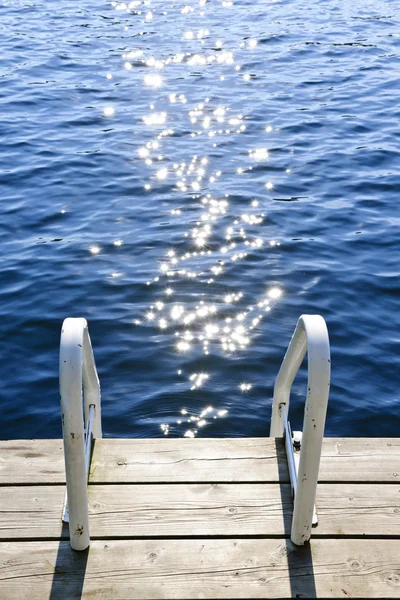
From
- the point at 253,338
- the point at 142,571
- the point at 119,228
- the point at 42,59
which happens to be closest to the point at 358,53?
the point at 42,59

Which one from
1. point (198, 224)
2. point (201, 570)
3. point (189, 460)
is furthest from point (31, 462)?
point (198, 224)

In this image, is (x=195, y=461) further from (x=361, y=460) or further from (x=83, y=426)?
(x=83, y=426)

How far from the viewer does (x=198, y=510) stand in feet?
12.1

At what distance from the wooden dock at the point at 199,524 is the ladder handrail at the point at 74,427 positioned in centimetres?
18

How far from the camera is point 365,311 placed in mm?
7121

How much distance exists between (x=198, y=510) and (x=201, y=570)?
39 centimetres

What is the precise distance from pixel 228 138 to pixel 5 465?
7.64 m

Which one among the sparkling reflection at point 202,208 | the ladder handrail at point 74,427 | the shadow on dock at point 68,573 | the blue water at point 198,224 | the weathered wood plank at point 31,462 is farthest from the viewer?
the sparkling reflection at point 202,208

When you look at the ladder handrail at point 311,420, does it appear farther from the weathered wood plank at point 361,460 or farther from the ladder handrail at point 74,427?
the ladder handrail at point 74,427

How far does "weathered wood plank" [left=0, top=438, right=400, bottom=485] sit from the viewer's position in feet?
12.9

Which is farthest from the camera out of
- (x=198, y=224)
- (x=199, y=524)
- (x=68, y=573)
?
(x=198, y=224)

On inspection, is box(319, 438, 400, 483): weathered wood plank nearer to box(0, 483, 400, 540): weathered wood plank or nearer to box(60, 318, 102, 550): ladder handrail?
box(0, 483, 400, 540): weathered wood plank

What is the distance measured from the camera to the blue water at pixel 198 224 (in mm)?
6191

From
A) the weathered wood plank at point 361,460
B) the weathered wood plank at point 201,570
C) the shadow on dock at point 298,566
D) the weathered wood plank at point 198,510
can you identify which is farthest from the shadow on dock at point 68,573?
the weathered wood plank at point 361,460
